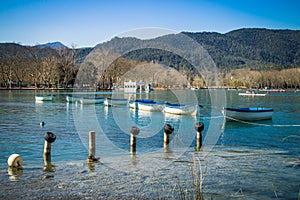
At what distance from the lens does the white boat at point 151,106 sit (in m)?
38.5

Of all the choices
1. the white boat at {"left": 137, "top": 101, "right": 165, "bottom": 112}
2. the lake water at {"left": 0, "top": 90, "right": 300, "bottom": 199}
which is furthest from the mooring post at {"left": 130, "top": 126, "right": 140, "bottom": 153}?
the white boat at {"left": 137, "top": 101, "right": 165, "bottom": 112}

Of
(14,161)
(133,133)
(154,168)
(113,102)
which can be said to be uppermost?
(133,133)

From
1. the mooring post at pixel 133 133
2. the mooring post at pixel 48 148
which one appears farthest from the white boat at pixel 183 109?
the mooring post at pixel 48 148

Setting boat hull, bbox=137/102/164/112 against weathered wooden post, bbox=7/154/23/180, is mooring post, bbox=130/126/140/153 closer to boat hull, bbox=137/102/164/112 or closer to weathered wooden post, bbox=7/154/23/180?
weathered wooden post, bbox=7/154/23/180

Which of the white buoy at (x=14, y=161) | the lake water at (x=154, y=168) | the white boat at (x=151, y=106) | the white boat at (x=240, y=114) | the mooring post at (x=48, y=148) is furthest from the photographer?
the white boat at (x=151, y=106)

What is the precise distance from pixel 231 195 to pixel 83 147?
956 centimetres

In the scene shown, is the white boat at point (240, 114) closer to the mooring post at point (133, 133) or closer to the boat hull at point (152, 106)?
the boat hull at point (152, 106)

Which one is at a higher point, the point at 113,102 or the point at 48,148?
the point at 113,102

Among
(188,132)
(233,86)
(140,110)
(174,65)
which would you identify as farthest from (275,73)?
(188,132)

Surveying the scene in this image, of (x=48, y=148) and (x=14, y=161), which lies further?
(x=48, y=148)

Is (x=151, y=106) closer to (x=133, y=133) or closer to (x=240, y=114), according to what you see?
(x=240, y=114)

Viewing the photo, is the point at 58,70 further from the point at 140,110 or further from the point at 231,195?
the point at 231,195

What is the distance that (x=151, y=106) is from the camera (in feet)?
129

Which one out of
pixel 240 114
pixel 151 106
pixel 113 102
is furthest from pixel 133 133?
pixel 113 102
